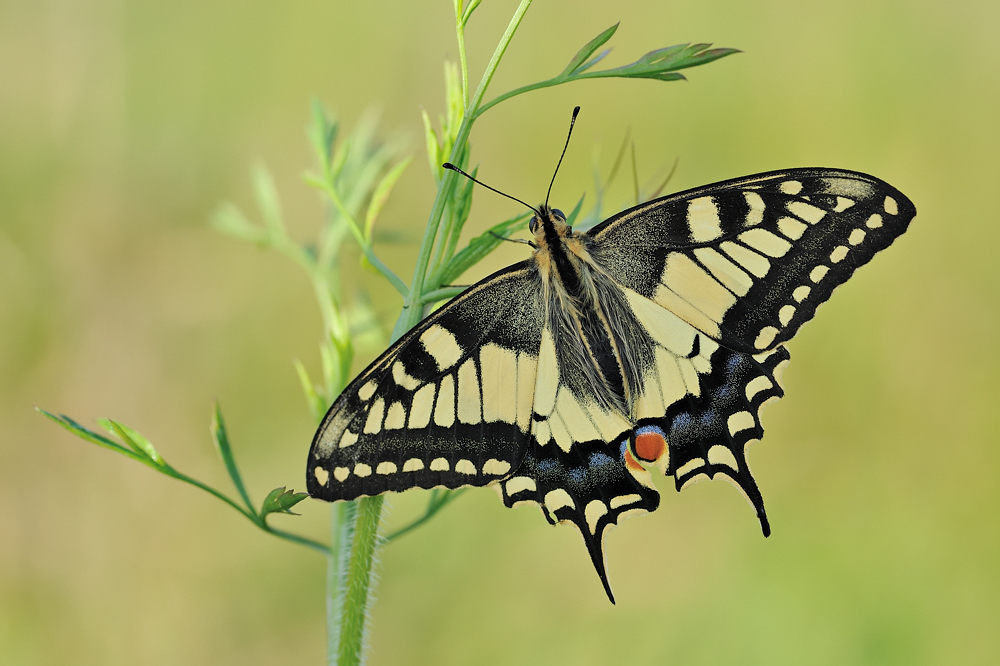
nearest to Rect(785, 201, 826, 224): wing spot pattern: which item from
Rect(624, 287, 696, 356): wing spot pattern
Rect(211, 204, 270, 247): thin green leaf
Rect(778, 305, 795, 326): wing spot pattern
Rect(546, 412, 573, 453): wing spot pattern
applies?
Rect(778, 305, 795, 326): wing spot pattern

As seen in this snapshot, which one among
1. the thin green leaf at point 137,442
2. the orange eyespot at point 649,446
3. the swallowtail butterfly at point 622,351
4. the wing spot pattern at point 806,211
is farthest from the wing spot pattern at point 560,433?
the thin green leaf at point 137,442

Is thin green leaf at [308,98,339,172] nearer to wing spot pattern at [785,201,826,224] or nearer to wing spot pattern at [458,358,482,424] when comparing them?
wing spot pattern at [458,358,482,424]

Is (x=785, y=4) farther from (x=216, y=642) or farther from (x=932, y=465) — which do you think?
(x=216, y=642)

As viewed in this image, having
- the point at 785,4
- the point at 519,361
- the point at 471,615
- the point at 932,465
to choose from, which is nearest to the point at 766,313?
the point at 519,361

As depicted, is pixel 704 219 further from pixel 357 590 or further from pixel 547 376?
pixel 357 590

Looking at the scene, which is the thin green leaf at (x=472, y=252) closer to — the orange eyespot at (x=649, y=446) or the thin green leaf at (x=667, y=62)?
the thin green leaf at (x=667, y=62)
